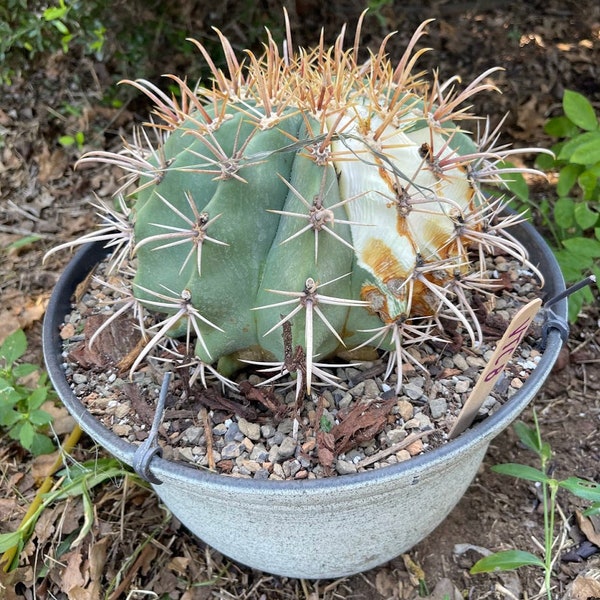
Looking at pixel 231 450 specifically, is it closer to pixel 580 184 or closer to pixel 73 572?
pixel 73 572

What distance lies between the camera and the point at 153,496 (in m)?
1.42

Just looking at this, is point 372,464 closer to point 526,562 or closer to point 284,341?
point 284,341

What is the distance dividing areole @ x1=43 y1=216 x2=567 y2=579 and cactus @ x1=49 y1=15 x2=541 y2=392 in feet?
0.48

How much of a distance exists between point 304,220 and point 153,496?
838 millimetres

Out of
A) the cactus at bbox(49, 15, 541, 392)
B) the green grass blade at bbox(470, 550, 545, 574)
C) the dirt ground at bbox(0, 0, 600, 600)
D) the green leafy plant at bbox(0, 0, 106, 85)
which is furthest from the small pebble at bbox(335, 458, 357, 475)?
the green leafy plant at bbox(0, 0, 106, 85)

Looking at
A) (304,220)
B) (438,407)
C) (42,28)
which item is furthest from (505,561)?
(42,28)

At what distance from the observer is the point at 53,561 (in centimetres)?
129

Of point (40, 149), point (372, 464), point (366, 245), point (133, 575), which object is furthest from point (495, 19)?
point (133, 575)

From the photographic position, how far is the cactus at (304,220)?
881 mm

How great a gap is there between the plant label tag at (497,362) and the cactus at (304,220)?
0.24 ft

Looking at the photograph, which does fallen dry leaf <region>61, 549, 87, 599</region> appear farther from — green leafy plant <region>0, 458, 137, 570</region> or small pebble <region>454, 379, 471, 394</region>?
small pebble <region>454, 379, 471, 394</region>

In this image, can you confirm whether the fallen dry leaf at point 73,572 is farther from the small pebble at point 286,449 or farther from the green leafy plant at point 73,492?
the small pebble at point 286,449

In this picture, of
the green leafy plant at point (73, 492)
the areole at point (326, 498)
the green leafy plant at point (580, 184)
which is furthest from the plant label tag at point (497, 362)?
Result: the green leafy plant at point (73, 492)

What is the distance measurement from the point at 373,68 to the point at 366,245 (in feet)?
0.90
